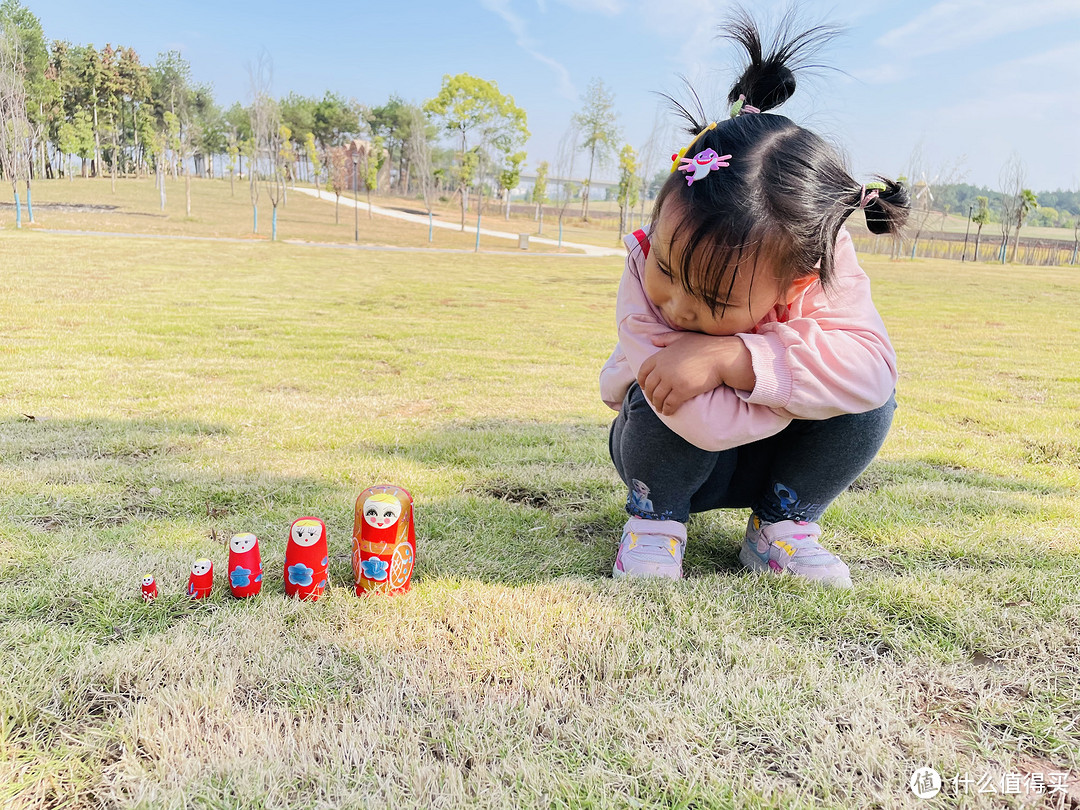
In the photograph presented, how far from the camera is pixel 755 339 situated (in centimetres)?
142

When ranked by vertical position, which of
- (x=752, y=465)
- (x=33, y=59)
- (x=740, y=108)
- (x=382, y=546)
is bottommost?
(x=382, y=546)

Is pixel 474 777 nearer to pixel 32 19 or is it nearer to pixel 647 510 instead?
pixel 647 510

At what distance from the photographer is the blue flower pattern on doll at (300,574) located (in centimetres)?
151

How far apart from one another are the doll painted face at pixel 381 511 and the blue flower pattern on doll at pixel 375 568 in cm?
8

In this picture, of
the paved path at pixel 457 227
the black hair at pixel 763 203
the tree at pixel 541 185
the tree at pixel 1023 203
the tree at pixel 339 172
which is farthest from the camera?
the tree at pixel 541 185

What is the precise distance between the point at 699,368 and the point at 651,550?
1.62ft

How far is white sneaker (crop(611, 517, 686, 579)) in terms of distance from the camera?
164cm

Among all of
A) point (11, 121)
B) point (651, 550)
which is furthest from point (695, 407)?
point (11, 121)

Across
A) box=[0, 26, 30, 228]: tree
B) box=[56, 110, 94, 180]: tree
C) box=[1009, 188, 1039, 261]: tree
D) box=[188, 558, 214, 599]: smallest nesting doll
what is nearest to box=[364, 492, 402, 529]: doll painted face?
box=[188, 558, 214, 599]: smallest nesting doll

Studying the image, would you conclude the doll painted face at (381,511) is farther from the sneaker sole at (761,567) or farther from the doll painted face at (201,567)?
the sneaker sole at (761,567)

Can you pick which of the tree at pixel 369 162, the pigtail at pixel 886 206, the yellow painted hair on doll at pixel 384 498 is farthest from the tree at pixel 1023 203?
the yellow painted hair on doll at pixel 384 498

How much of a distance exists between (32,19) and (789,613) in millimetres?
49237

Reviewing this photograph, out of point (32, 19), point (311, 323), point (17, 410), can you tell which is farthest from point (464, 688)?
point (32, 19)

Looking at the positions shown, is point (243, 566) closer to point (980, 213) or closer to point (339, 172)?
point (339, 172)
